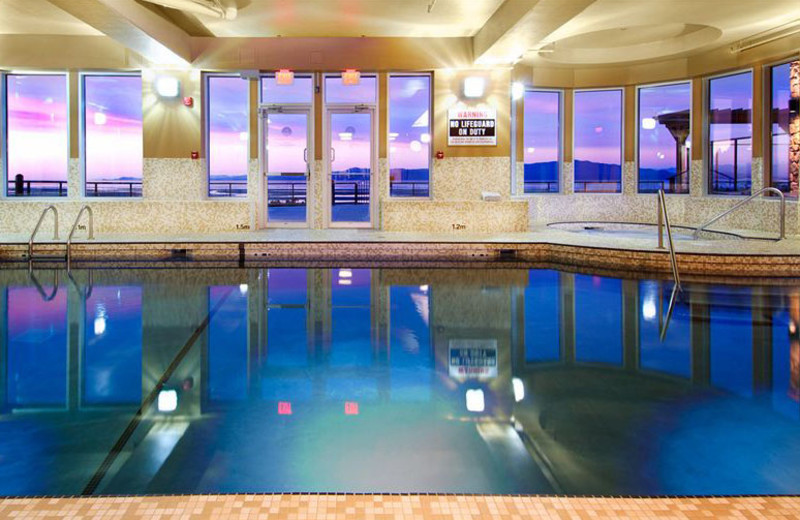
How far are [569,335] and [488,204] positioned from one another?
5.45 meters

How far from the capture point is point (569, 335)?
182 inches

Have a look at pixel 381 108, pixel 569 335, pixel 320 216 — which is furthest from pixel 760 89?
pixel 569 335

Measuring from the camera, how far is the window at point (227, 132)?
1015cm

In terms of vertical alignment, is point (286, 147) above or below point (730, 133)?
below

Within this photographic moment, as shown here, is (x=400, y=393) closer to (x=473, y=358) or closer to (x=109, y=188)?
(x=473, y=358)

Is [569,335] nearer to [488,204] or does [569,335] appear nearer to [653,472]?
[653,472]

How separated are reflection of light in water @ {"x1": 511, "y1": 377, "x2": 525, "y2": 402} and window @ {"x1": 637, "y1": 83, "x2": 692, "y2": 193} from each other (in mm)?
9530

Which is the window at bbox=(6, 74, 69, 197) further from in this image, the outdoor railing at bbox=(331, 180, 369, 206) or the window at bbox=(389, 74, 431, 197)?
the window at bbox=(389, 74, 431, 197)

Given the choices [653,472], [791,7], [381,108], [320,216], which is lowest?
[653,472]

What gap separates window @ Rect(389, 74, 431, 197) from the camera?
10.2 metres

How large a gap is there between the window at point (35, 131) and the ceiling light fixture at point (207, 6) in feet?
11.8

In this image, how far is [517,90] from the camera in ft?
38.6

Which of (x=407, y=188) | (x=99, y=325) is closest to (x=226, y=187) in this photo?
(x=407, y=188)

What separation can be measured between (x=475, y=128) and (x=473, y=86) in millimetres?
580
